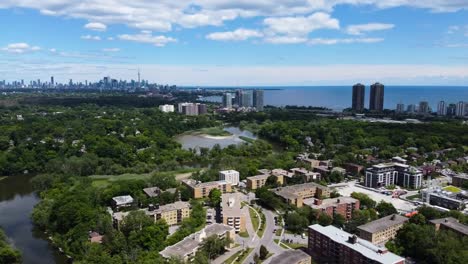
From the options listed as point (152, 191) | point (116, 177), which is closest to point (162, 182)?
point (152, 191)

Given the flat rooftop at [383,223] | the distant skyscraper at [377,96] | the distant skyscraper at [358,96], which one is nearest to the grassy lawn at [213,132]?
the flat rooftop at [383,223]

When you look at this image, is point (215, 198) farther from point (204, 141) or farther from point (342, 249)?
point (204, 141)

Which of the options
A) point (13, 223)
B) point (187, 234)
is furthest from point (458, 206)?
point (13, 223)

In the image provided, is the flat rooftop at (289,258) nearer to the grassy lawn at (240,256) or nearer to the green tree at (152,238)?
the grassy lawn at (240,256)

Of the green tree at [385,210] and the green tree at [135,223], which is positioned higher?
the green tree at [135,223]

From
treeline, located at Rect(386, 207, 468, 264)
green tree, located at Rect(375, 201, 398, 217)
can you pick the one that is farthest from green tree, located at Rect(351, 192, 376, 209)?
treeline, located at Rect(386, 207, 468, 264)

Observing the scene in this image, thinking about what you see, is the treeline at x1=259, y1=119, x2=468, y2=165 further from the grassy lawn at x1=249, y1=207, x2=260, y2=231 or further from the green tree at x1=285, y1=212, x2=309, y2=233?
the green tree at x1=285, y1=212, x2=309, y2=233

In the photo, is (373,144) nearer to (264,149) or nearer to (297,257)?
(264,149)
